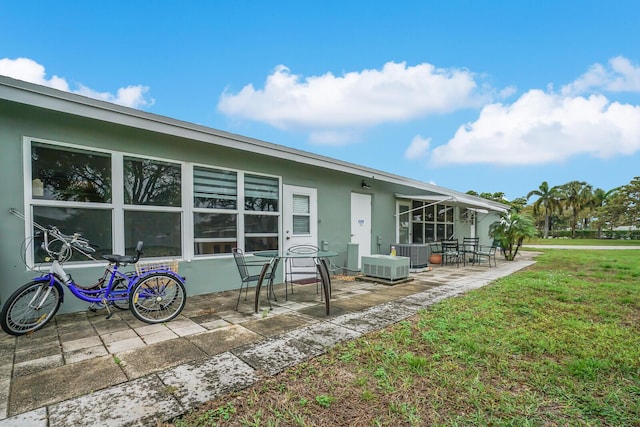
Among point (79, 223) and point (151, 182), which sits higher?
point (151, 182)

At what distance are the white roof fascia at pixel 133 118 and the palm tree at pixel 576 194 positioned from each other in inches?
1655

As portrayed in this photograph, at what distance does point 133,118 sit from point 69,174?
42.6 inches

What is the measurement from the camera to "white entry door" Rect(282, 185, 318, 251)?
6.16 m

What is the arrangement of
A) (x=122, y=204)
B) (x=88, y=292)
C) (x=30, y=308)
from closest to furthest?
(x=30, y=308)
(x=88, y=292)
(x=122, y=204)

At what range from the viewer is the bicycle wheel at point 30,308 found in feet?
9.66

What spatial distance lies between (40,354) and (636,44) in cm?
1391

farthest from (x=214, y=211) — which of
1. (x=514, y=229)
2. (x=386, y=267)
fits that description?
(x=514, y=229)

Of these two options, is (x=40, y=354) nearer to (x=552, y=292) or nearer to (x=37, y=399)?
(x=37, y=399)

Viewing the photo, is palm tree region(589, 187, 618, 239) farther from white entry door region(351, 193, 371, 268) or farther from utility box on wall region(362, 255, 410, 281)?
utility box on wall region(362, 255, 410, 281)

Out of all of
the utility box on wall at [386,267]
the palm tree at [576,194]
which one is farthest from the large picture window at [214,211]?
the palm tree at [576,194]

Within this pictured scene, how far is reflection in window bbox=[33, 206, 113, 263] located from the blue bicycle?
0.32ft

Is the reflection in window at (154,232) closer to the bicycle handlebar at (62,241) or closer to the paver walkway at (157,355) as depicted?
the bicycle handlebar at (62,241)

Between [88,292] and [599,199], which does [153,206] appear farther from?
[599,199]

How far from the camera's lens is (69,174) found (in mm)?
3811
